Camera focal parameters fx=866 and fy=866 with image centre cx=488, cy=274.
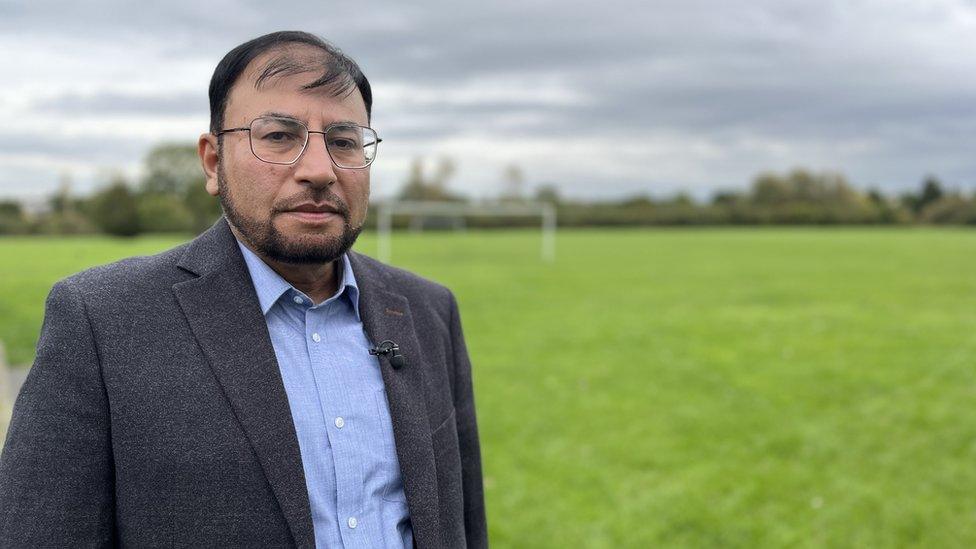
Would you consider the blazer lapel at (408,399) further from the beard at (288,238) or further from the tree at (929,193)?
the tree at (929,193)

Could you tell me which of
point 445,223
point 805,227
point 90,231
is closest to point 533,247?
point 445,223

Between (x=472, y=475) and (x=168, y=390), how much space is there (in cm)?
98

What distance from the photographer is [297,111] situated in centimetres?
192

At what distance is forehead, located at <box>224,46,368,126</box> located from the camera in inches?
75.6

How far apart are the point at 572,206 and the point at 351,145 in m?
69.8

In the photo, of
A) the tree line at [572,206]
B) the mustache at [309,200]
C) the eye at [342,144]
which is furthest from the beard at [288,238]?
the tree line at [572,206]

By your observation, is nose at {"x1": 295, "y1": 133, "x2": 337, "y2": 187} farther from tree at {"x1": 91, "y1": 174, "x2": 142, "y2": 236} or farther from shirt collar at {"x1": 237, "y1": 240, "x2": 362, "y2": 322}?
tree at {"x1": 91, "y1": 174, "x2": 142, "y2": 236}

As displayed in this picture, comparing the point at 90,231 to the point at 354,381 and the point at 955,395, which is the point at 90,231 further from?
the point at 354,381

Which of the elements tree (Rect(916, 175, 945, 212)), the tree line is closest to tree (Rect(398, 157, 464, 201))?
the tree line

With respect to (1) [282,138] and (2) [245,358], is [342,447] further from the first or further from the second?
(1) [282,138]

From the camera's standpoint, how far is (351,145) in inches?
78.8

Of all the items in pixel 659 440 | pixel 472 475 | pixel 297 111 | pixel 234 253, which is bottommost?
pixel 659 440

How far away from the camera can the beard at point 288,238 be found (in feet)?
6.38

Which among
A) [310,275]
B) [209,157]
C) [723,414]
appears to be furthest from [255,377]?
[723,414]
